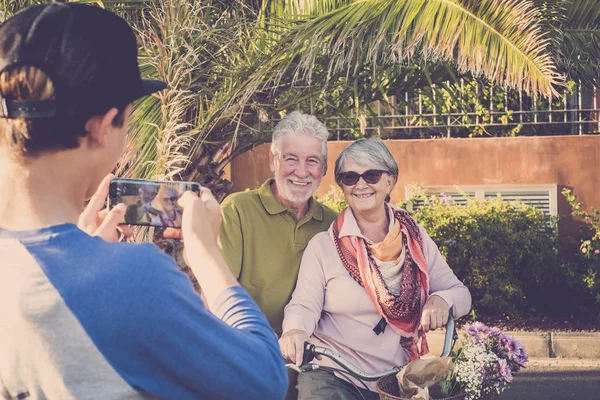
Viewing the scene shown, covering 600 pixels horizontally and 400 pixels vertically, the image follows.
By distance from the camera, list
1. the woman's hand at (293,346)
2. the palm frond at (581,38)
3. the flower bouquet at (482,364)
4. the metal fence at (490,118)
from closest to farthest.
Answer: the flower bouquet at (482,364)
the woman's hand at (293,346)
the palm frond at (581,38)
the metal fence at (490,118)

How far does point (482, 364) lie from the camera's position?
3068mm

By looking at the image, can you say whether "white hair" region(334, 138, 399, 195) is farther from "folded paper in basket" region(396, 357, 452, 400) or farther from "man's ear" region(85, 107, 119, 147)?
"man's ear" region(85, 107, 119, 147)

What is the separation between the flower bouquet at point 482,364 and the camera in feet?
9.93

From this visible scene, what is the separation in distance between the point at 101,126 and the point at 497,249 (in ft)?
22.3

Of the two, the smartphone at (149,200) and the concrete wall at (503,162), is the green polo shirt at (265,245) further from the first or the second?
the concrete wall at (503,162)

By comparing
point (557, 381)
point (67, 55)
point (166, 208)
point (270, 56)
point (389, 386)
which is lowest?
point (557, 381)

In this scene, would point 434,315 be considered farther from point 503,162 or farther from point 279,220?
point 503,162

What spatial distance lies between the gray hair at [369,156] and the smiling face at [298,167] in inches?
5.0

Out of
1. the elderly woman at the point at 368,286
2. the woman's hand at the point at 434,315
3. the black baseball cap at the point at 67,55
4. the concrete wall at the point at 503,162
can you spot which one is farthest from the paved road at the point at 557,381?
the black baseball cap at the point at 67,55

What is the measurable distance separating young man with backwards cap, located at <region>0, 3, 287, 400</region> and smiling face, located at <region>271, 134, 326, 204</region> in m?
2.48

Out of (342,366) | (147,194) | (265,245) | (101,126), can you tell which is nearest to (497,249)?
(265,245)

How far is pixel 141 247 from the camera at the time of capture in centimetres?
132

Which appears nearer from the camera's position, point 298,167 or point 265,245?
point 265,245

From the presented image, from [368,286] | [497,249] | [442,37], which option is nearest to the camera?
[368,286]
